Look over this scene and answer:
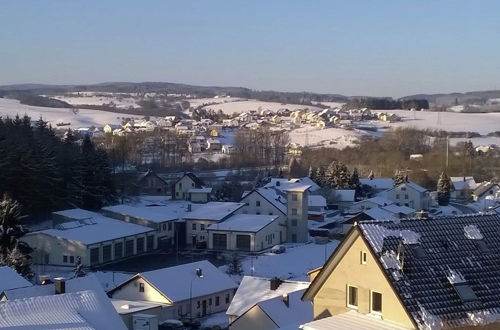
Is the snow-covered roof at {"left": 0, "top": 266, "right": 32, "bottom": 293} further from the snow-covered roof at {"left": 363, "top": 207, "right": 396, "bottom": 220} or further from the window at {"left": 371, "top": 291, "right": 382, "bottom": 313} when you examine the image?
the snow-covered roof at {"left": 363, "top": 207, "right": 396, "bottom": 220}

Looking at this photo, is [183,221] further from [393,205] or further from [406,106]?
[406,106]

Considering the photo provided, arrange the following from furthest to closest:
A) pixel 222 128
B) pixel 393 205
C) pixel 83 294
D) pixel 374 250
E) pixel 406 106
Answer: pixel 406 106
pixel 222 128
pixel 393 205
pixel 83 294
pixel 374 250

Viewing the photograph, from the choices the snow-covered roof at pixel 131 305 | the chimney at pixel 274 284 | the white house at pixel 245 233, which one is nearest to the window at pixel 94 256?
the white house at pixel 245 233

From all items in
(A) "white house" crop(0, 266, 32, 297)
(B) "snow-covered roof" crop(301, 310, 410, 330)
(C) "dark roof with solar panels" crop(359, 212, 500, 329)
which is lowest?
(A) "white house" crop(0, 266, 32, 297)

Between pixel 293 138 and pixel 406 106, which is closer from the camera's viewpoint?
pixel 293 138

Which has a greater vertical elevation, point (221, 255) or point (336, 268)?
point (336, 268)

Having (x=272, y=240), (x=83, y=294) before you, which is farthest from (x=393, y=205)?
(x=83, y=294)

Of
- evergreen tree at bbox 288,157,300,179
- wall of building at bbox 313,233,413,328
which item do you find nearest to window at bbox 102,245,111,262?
wall of building at bbox 313,233,413,328
